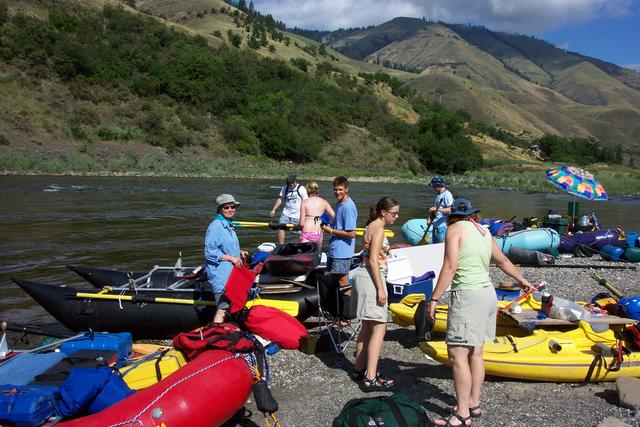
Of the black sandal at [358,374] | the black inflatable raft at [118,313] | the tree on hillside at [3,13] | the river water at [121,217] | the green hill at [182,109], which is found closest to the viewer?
the black sandal at [358,374]

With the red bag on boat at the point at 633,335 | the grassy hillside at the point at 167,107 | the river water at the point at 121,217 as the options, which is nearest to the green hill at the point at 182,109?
the grassy hillside at the point at 167,107

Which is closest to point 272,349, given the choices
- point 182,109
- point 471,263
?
point 471,263

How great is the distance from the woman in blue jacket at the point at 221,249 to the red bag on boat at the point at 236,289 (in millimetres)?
182

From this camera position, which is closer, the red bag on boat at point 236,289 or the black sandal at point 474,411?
the black sandal at point 474,411

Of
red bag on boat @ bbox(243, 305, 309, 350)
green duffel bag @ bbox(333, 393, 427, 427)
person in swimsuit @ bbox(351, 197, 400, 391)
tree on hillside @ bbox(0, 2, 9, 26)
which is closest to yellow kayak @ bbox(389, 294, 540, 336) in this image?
red bag on boat @ bbox(243, 305, 309, 350)

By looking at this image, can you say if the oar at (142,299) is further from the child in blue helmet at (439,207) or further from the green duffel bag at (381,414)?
the child in blue helmet at (439,207)

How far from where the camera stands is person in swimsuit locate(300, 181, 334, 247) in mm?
8812

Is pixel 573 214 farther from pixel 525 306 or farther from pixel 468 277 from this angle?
pixel 468 277

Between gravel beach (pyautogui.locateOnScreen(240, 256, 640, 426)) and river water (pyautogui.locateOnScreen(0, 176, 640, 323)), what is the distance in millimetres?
4416

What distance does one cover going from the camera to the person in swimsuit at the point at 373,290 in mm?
4930

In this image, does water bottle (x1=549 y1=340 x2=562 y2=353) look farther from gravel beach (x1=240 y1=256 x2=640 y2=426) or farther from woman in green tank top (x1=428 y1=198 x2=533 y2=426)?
woman in green tank top (x1=428 y1=198 x2=533 y2=426)

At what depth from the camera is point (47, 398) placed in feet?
13.0

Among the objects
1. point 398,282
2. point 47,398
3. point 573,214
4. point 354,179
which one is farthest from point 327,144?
point 47,398

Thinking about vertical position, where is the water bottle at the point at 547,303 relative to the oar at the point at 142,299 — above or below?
above
